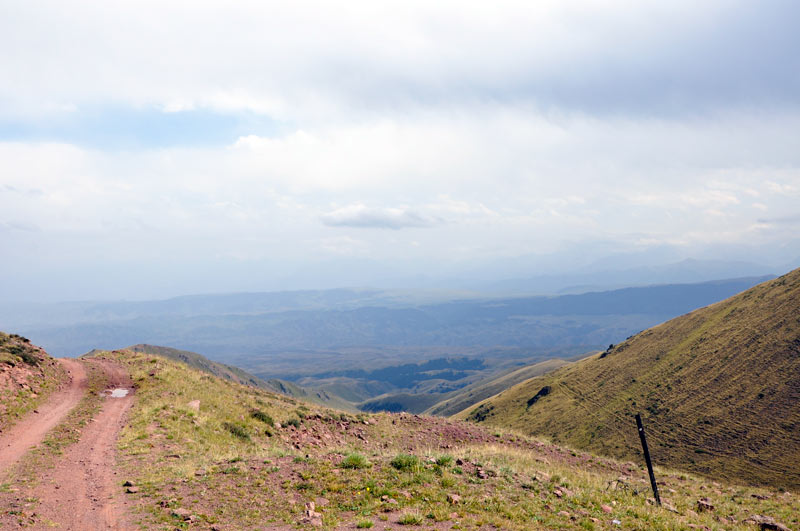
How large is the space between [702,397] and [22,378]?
73.8 m

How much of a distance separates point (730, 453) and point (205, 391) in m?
53.3

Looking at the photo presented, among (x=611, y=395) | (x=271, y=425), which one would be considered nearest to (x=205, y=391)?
(x=271, y=425)

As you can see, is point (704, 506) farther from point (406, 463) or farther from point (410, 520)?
point (410, 520)

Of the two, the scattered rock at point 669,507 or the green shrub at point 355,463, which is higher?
the green shrub at point 355,463

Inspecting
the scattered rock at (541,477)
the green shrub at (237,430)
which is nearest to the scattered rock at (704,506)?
the scattered rock at (541,477)

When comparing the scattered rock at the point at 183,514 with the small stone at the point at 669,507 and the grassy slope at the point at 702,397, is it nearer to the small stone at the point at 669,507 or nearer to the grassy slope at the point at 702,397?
the small stone at the point at 669,507

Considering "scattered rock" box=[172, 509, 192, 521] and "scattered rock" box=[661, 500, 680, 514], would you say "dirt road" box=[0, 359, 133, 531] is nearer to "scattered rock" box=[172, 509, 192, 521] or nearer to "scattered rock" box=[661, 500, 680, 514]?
"scattered rock" box=[172, 509, 192, 521]

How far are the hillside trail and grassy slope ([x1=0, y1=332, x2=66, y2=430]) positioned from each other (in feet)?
1.77

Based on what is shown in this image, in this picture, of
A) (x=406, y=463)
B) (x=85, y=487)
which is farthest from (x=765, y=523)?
(x=85, y=487)

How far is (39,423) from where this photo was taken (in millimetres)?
21562

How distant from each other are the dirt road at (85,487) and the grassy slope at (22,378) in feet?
8.77

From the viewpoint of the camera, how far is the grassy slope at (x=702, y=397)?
45781mm

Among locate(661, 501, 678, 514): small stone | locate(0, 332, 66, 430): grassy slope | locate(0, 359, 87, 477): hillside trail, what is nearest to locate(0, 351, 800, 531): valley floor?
locate(661, 501, 678, 514): small stone

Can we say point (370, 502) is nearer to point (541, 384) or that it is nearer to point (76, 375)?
point (76, 375)
